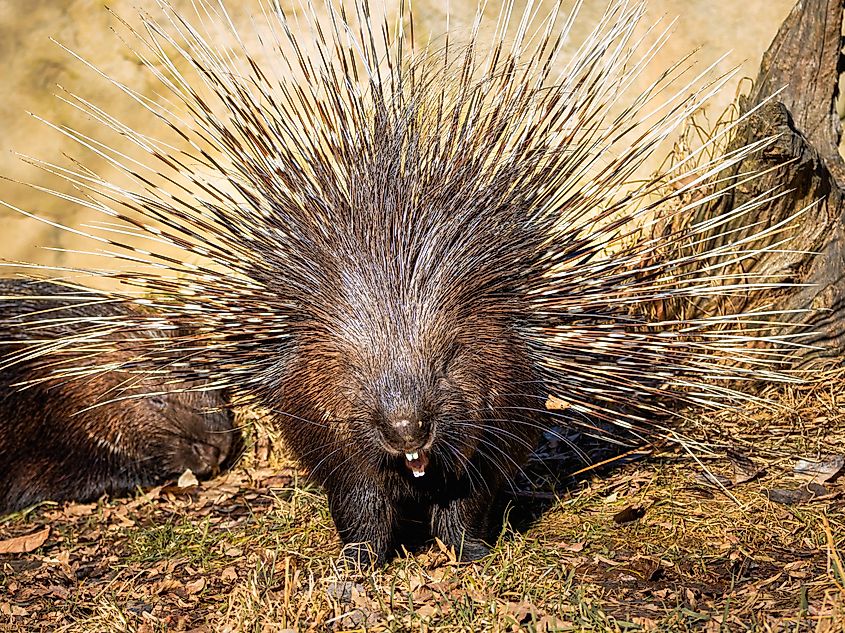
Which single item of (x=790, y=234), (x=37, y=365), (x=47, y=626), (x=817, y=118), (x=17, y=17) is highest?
(x=17, y=17)

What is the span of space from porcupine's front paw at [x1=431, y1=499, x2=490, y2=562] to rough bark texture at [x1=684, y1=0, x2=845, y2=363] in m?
1.85

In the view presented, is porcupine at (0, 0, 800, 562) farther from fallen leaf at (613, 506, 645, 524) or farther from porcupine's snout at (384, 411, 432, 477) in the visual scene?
fallen leaf at (613, 506, 645, 524)

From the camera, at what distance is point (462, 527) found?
10.1 feet

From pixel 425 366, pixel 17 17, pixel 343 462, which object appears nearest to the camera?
pixel 425 366

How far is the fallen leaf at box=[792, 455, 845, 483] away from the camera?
3458mm

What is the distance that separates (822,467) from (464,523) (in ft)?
4.85

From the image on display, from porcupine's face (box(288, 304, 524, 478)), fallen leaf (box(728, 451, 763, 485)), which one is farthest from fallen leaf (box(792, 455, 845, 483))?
porcupine's face (box(288, 304, 524, 478))

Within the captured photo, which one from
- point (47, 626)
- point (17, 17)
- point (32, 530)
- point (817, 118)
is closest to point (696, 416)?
point (817, 118)

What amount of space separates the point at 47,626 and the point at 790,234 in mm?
3367

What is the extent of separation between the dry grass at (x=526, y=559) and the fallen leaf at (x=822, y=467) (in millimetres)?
45

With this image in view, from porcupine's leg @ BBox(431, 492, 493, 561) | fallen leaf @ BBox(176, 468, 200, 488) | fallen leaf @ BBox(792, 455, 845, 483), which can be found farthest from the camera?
fallen leaf @ BBox(176, 468, 200, 488)

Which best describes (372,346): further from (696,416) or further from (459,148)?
(696,416)

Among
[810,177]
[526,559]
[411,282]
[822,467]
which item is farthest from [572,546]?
[810,177]

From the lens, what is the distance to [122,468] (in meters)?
4.34
